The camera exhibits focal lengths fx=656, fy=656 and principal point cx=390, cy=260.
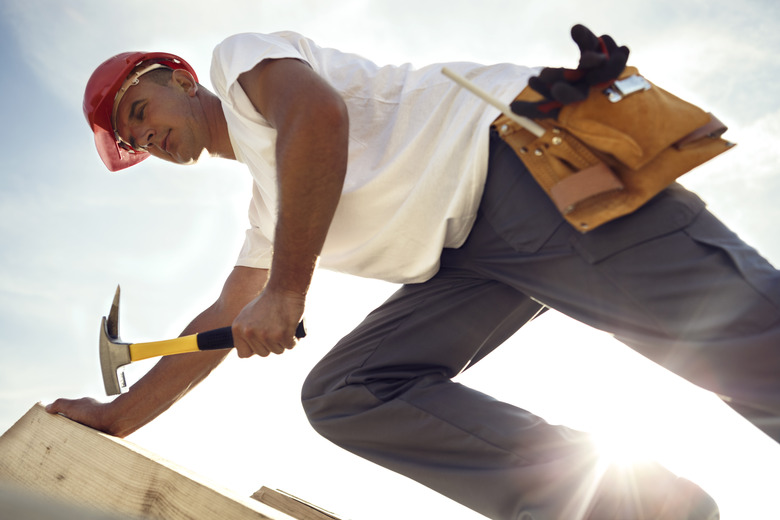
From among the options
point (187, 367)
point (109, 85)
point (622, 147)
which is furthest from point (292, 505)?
point (109, 85)

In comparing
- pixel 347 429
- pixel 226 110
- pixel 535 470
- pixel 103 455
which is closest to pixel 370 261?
pixel 347 429

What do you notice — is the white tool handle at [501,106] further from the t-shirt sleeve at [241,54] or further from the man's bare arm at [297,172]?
the t-shirt sleeve at [241,54]

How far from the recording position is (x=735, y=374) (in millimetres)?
1542

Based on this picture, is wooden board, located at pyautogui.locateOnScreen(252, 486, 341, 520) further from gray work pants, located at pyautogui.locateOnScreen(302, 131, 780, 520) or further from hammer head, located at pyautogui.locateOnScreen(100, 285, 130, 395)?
hammer head, located at pyautogui.locateOnScreen(100, 285, 130, 395)

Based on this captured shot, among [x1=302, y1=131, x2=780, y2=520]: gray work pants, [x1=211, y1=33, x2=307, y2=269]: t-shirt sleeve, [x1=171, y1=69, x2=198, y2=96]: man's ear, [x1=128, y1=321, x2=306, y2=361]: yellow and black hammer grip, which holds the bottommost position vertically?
[x1=302, y1=131, x2=780, y2=520]: gray work pants

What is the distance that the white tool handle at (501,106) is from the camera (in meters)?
1.68

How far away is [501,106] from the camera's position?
168 cm

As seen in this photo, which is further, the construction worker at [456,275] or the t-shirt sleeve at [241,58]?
the t-shirt sleeve at [241,58]

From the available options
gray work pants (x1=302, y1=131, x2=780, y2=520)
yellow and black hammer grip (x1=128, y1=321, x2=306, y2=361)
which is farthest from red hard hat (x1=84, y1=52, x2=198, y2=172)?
gray work pants (x1=302, y1=131, x2=780, y2=520)

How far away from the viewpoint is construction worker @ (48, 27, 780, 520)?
1.58 metres

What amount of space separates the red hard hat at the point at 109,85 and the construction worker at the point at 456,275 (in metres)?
0.64

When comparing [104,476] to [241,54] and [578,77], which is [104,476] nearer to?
[241,54]

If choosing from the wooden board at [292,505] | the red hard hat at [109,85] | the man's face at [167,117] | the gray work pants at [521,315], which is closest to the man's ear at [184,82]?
the man's face at [167,117]

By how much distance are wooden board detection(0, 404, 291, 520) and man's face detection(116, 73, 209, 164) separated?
1.11m
